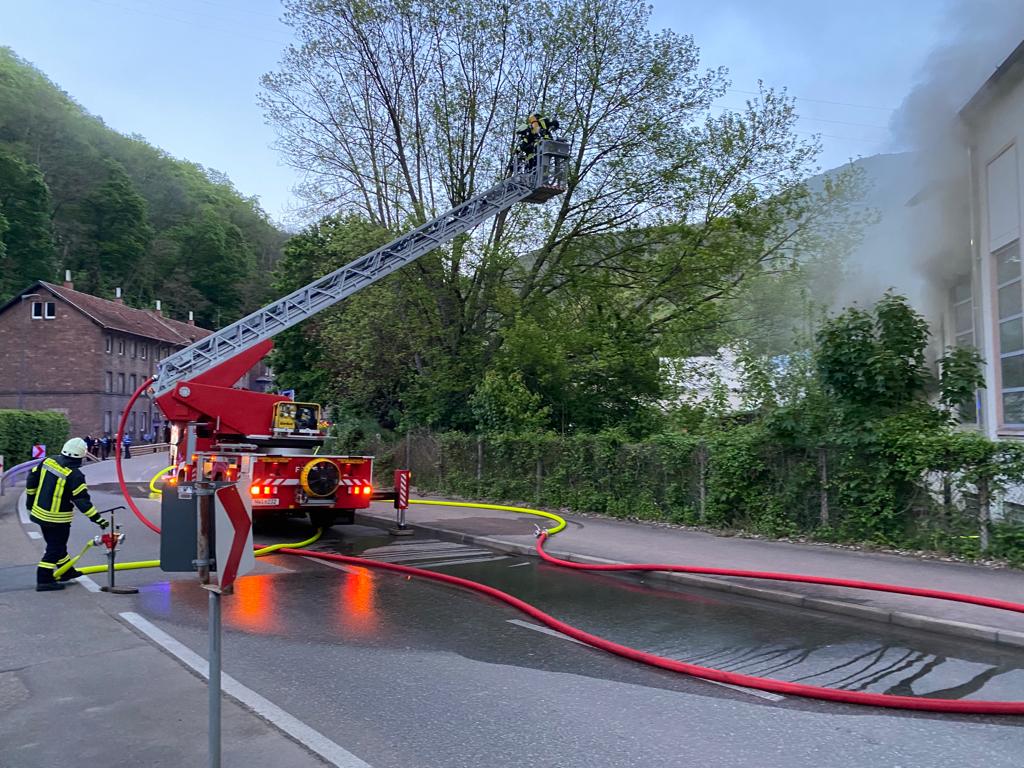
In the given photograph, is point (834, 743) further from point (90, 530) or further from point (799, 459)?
point (90, 530)

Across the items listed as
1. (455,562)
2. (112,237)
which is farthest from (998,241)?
(112,237)

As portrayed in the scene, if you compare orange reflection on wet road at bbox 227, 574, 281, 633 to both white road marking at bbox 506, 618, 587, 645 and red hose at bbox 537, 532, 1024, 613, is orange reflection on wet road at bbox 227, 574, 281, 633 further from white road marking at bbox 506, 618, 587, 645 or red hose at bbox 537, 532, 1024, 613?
red hose at bbox 537, 532, 1024, 613

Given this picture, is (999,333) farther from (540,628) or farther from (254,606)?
(254,606)

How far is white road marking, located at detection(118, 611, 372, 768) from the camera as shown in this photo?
4.09m

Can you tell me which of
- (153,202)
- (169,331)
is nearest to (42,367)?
(169,331)

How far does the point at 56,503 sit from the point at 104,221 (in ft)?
238

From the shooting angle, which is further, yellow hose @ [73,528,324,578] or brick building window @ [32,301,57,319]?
brick building window @ [32,301,57,319]

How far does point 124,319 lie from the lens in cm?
5812

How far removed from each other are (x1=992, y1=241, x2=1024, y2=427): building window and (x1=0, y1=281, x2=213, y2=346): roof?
43.6 metres

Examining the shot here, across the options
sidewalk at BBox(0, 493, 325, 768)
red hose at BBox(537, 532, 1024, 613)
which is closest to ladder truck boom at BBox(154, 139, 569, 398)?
sidewalk at BBox(0, 493, 325, 768)

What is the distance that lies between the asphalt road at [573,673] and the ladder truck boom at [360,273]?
4518mm

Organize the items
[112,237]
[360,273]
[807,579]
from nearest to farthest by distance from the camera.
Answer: [807,579]
[360,273]
[112,237]

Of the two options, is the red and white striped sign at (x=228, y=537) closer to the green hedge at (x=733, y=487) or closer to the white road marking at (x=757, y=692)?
the white road marking at (x=757, y=692)

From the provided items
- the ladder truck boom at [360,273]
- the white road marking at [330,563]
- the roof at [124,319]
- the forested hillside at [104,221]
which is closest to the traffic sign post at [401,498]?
the white road marking at [330,563]
